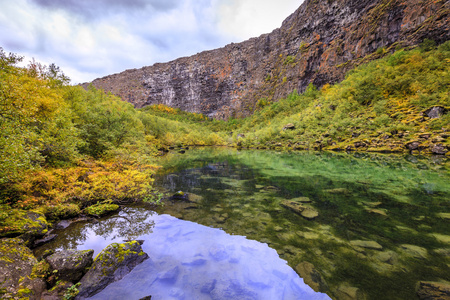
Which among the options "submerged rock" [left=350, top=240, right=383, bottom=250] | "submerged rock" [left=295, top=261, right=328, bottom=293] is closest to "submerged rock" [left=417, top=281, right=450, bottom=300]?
"submerged rock" [left=350, top=240, right=383, bottom=250]

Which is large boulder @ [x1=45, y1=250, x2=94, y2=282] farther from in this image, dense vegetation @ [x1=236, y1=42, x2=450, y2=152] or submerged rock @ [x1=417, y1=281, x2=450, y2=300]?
dense vegetation @ [x1=236, y1=42, x2=450, y2=152]

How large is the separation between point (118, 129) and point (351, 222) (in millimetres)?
15773

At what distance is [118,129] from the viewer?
13.5 metres

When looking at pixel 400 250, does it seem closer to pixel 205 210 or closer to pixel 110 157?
pixel 205 210

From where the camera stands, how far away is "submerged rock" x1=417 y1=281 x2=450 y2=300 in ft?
9.70

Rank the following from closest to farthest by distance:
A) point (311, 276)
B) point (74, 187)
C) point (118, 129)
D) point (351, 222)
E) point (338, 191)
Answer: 1. point (311, 276)
2. point (351, 222)
3. point (74, 187)
4. point (338, 191)
5. point (118, 129)

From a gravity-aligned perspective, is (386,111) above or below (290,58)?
below

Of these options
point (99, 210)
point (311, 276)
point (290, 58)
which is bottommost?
point (311, 276)

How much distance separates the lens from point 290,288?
11.8 feet

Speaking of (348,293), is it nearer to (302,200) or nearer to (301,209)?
(301,209)

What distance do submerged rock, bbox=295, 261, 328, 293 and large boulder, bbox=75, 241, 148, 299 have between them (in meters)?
4.02

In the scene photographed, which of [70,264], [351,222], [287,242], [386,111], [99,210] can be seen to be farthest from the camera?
[386,111]

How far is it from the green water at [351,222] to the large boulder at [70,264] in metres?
3.61

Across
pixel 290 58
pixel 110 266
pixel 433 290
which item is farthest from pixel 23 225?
pixel 290 58
